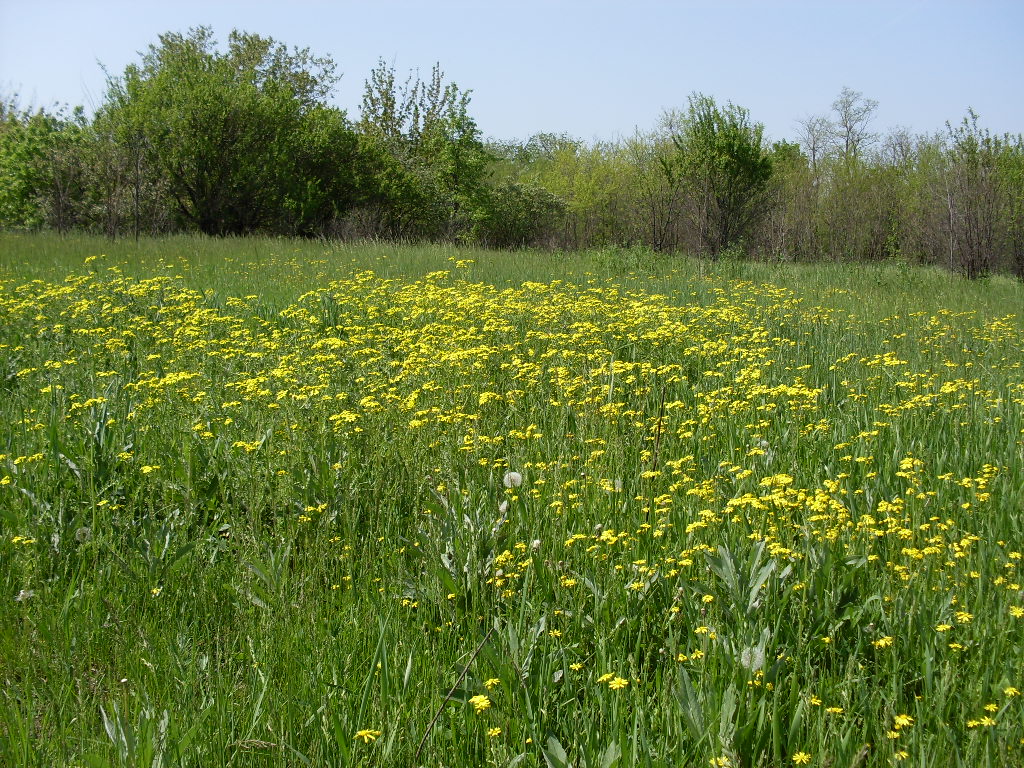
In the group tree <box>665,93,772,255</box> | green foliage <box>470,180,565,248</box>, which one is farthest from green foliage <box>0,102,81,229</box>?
tree <box>665,93,772,255</box>

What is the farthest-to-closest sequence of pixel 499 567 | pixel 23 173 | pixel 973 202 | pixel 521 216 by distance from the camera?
pixel 521 216 → pixel 23 173 → pixel 973 202 → pixel 499 567

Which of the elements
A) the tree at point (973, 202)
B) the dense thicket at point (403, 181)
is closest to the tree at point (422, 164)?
the dense thicket at point (403, 181)

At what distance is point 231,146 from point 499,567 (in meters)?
23.8

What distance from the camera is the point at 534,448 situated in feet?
12.6

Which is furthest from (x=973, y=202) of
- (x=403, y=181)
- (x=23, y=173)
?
(x=23, y=173)

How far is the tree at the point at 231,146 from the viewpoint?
2216 centimetres

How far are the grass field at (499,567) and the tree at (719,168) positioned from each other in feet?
56.8

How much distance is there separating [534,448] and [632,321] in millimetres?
2555

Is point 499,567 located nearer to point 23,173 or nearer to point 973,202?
point 973,202

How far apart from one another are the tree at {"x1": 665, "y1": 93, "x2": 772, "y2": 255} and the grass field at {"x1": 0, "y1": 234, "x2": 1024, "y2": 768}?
56.8 feet

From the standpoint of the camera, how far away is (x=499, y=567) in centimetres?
256

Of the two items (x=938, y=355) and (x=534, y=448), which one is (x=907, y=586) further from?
(x=938, y=355)

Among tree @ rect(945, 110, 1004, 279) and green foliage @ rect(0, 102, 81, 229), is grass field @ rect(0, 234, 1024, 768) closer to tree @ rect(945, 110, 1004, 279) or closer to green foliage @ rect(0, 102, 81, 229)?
tree @ rect(945, 110, 1004, 279)

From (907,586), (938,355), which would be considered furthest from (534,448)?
(938,355)
